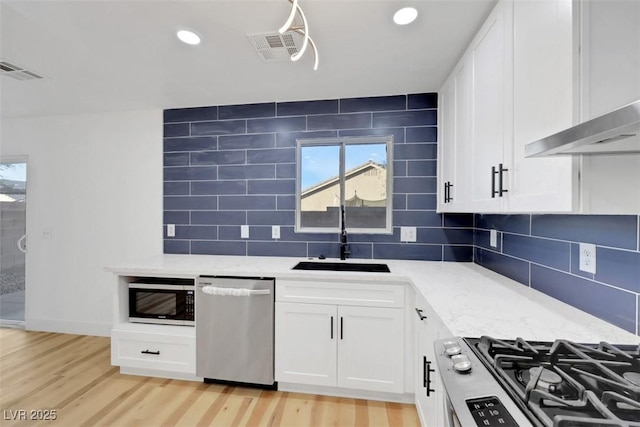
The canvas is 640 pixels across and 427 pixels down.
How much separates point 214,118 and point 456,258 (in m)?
2.63

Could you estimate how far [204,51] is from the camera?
5.87 ft

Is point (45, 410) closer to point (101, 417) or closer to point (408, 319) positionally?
point (101, 417)

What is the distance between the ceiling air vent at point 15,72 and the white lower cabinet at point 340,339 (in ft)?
8.23

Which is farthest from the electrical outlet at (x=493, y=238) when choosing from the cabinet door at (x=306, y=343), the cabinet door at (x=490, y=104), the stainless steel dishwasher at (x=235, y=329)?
the stainless steel dishwasher at (x=235, y=329)

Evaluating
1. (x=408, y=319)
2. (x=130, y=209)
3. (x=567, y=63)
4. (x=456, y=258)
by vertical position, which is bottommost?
(x=408, y=319)

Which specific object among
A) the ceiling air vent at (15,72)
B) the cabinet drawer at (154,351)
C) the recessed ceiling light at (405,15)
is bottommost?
the cabinet drawer at (154,351)

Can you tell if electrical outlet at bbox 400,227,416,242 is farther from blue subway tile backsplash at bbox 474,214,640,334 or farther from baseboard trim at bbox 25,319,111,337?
baseboard trim at bbox 25,319,111,337

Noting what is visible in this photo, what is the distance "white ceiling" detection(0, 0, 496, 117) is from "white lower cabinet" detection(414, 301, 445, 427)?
158 cm

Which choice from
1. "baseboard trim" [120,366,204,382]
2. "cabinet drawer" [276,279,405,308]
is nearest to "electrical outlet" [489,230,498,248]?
"cabinet drawer" [276,279,405,308]

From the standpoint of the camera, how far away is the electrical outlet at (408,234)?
2.41 meters

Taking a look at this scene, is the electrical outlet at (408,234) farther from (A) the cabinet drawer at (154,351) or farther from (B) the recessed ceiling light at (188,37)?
(B) the recessed ceiling light at (188,37)

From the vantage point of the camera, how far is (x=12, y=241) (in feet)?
10.5

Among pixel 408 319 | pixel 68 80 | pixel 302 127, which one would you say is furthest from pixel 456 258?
pixel 68 80

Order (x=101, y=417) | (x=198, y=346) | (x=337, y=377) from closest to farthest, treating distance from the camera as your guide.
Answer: (x=101, y=417) → (x=337, y=377) → (x=198, y=346)
